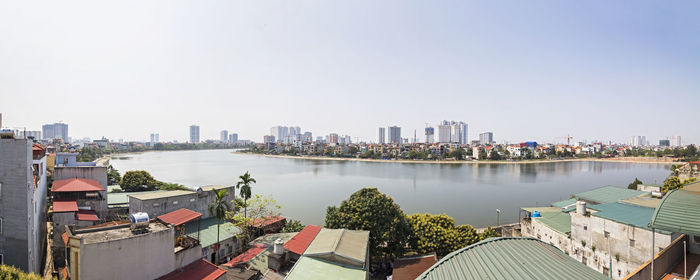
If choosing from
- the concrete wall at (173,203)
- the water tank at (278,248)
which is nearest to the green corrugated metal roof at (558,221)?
the water tank at (278,248)

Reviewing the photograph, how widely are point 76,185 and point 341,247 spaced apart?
11111 mm

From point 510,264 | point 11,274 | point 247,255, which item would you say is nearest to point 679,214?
point 510,264

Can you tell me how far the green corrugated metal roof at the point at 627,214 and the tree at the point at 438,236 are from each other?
3813 mm

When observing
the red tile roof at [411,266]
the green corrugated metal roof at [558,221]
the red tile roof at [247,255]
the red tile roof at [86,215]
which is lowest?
the red tile roof at [411,266]

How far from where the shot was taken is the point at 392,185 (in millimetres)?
31750

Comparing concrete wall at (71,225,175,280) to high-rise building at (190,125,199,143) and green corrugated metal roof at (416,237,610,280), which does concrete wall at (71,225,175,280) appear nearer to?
green corrugated metal roof at (416,237,610,280)

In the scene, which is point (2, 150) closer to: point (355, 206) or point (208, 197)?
point (208, 197)

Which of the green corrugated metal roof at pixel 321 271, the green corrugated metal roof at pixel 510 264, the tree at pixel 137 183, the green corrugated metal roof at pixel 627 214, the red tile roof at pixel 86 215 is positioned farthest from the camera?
the tree at pixel 137 183

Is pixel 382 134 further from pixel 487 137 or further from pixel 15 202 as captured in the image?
pixel 15 202

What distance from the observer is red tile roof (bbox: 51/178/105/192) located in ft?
35.2

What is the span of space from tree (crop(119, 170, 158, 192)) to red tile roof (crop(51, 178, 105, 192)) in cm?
968

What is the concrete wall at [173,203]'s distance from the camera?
11.1 metres

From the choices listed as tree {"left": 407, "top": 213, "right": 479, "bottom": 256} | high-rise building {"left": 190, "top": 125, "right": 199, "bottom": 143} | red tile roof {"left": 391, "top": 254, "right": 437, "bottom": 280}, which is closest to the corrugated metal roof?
red tile roof {"left": 391, "top": 254, "right": 437, "bottom": 280}

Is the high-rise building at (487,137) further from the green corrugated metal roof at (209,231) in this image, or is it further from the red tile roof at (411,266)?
the green corrugated metal roof at (209,231)
